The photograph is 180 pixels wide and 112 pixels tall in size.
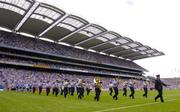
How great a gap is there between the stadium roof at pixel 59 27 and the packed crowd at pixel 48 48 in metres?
1.88

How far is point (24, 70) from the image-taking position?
66.9 m

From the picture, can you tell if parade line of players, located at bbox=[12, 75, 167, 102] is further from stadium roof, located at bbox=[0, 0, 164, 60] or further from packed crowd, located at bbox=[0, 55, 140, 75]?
packed crowd, located at bbox=[0, 55, 140, 75]

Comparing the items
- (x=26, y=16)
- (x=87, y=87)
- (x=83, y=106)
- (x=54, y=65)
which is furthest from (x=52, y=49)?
(x=83, y=106)

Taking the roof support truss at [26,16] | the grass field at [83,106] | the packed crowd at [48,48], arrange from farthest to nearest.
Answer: the packed crowd at [48,48] → the roof support truss at [26,16] → the grass field at [83,106]

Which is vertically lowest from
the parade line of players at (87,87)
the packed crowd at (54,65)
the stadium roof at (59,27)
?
the parade line of players at (87,87)

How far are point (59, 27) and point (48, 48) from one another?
12358 millimetres

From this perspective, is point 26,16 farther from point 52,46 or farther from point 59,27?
point 52,46

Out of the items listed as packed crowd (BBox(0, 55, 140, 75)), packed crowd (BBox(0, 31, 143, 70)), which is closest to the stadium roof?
packed crowd (BBox(0, 31, 143, 70))

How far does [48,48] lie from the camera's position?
73500 mm

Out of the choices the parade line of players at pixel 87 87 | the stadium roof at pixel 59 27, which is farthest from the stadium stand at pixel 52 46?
the parade line of players at pixel 87 87

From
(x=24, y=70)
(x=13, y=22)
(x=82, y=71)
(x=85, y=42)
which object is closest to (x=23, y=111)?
(x=13, y=22)

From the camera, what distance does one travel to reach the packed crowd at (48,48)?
64500 mm

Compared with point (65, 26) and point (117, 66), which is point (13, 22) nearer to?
point (65, 26)

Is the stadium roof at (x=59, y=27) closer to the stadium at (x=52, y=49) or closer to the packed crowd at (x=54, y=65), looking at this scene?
the stadium at (x=52, y=49)
